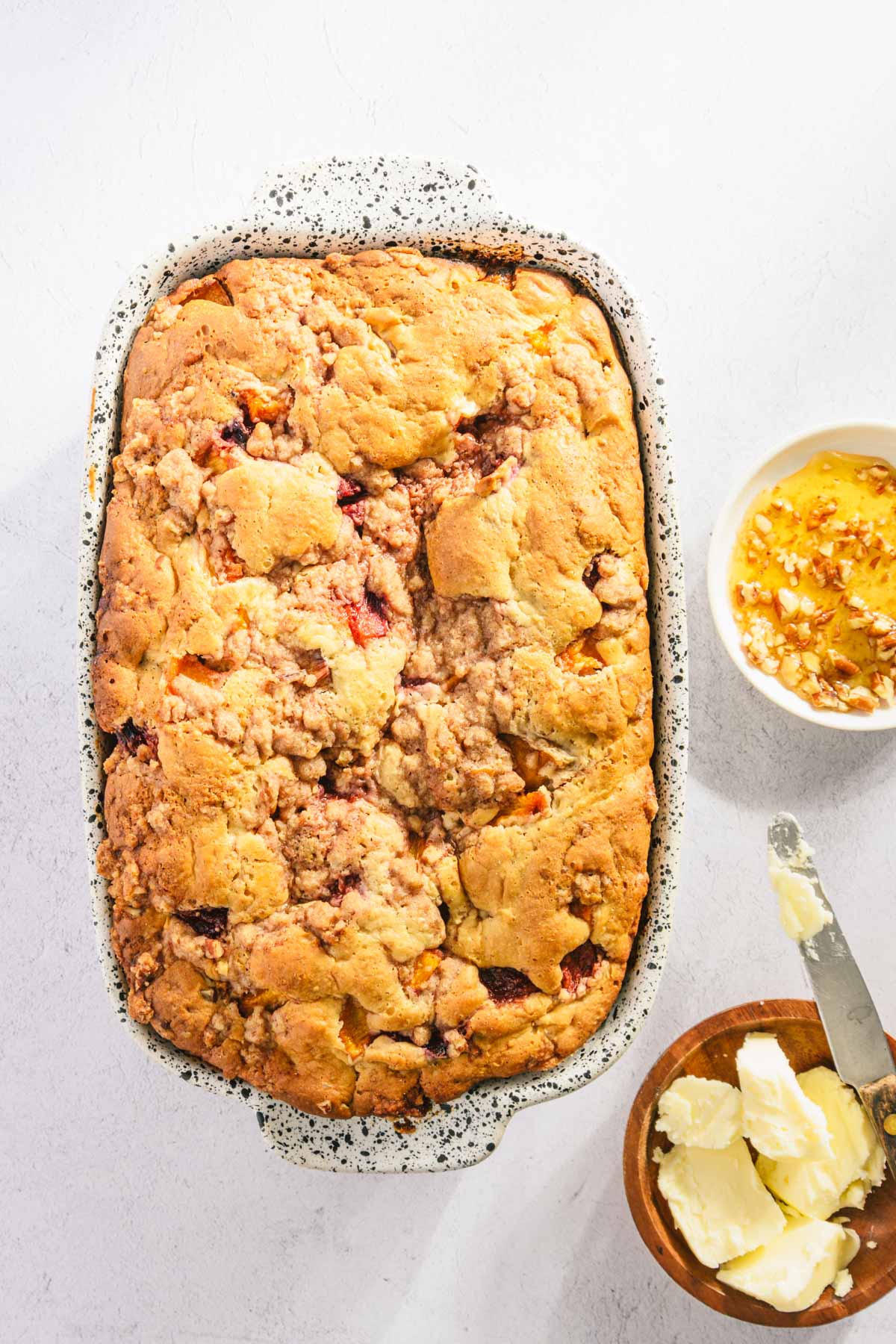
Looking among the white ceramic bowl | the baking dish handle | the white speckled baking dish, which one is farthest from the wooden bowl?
the baking dish handle

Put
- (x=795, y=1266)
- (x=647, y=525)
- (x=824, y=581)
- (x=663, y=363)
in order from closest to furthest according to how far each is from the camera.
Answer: (x=647, y=525)
(x=795, y=1266)
(x=824, y=581)
(x=663, y=363)

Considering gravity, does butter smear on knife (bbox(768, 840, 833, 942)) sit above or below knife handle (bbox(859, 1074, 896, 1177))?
above

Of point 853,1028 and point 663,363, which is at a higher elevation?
point 663,363

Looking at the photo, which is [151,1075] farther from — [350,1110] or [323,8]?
[323,8]

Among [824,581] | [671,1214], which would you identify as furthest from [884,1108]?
[824,581]

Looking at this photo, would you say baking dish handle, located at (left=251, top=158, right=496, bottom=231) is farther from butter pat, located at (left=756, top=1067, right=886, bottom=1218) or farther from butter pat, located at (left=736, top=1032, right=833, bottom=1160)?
butter pat, located at (left=756, top=1067, right=886, bottom=1218)

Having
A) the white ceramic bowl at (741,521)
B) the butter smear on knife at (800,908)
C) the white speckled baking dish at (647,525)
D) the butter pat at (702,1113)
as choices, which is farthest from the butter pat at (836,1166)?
the white ceramic bowl at (741,521)

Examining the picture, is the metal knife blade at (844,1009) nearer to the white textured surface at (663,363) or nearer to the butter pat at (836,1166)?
the butter pat at (836,1166)

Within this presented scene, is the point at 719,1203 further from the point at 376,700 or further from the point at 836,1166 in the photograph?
the point at 376,700
